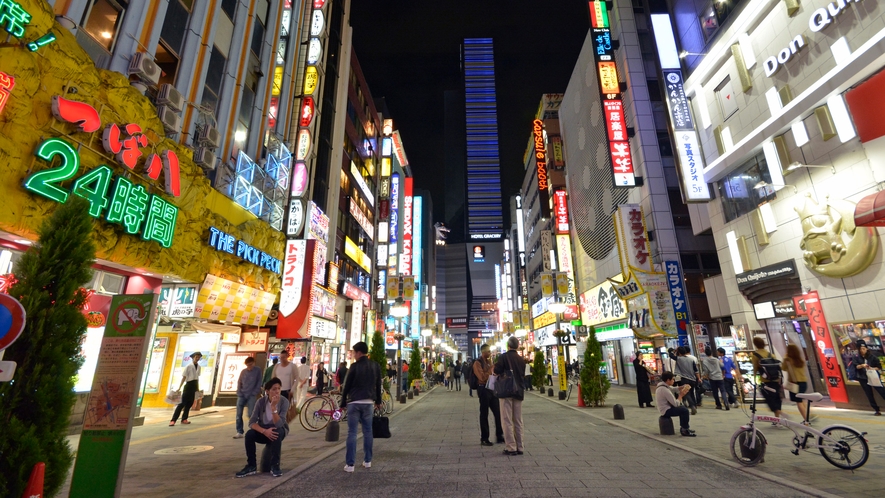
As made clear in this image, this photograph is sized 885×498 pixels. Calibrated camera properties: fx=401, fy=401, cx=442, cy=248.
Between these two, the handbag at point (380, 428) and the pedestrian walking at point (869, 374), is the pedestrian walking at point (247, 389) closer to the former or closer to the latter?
the handbag at point (380, 428)

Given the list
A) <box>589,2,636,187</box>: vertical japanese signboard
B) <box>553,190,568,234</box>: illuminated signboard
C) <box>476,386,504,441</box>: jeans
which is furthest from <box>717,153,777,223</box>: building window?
<box>553,190,568,234</box>: illuminated signboard

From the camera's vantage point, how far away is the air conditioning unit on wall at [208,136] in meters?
13.7

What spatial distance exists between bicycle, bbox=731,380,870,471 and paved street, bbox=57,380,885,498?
168 mm

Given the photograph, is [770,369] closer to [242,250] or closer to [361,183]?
[242,250]

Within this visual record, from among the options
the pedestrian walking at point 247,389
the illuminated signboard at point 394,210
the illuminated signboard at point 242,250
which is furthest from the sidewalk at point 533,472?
the illuminated signboard at point 394,210

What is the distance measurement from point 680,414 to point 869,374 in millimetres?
6978

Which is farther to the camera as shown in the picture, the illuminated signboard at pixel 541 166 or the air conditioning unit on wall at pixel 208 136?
the illuminated signboard at pixel 541 166

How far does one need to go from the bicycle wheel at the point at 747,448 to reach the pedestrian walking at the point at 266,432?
7.07 metres

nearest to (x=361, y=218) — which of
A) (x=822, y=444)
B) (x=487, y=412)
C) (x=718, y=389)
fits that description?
(x=718, y=389)

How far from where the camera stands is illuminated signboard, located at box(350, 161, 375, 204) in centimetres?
3775

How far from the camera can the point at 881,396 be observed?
11000 millimetres

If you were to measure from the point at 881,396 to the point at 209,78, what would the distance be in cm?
2362

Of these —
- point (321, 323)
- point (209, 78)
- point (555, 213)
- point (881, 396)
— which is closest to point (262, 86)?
point (209, 78)

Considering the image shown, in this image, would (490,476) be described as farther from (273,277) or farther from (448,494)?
(273,277)
